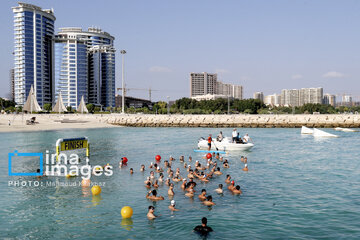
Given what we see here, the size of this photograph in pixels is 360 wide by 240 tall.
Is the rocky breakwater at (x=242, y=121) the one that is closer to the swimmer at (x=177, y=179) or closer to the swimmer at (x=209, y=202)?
the swimmer at (x=177, y=179)

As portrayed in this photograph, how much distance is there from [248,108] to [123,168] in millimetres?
135478

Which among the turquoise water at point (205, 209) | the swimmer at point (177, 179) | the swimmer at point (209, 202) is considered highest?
the swimmer at point (177, 179)

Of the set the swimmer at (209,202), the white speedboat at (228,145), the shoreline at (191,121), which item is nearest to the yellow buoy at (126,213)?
the swimmer at (209,202)

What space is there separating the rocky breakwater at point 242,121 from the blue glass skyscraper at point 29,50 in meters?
91.0

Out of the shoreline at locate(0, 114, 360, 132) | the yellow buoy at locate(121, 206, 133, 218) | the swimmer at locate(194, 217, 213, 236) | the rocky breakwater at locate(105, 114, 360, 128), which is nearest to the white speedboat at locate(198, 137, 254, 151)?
the yellow buoy at locate(121, 206, 133, 218)

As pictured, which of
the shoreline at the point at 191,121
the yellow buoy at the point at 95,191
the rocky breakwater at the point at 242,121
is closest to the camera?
the yellow buoy at the point at 95,191

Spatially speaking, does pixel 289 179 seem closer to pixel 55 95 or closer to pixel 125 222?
pixel 125 222

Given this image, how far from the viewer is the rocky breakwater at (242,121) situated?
312ft

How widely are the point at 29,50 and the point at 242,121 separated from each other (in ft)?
439

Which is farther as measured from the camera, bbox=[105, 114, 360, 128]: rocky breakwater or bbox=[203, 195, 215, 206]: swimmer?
bbox=[105, 114, 360, 128]: rocky breakwater

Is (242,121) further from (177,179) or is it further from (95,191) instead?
(95,191)

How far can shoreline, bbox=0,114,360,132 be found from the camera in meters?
94.9

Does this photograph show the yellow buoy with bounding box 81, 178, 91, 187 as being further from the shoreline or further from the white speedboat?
the shoreline

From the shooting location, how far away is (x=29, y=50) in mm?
176500
